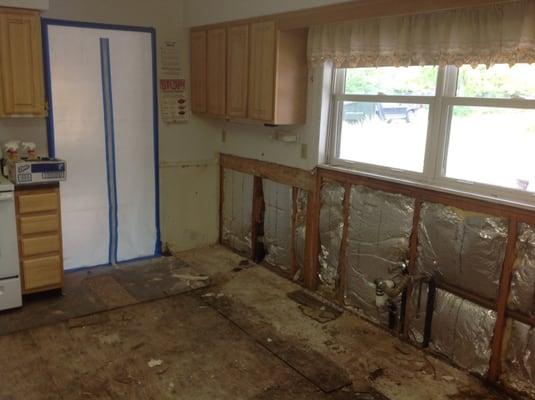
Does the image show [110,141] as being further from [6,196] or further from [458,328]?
[458,328]

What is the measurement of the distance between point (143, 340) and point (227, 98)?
2229 millimetres

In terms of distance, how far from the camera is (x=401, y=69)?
3.29 meters

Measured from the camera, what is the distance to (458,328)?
304cm

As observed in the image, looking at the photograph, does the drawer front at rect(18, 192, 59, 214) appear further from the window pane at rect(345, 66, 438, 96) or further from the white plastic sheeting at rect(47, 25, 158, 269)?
the window pane at rect(345, 66, 438, 96)

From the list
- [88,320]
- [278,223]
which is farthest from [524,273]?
[88,320]

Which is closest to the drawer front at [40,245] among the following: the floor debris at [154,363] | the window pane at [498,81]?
the floor debris at [154,363]

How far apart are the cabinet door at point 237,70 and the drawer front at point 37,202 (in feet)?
5.48

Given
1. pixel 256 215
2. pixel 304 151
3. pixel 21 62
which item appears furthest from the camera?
pixel 256 215

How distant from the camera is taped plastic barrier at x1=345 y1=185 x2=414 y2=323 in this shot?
332cm

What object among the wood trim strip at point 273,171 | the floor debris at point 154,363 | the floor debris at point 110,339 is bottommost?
the floor debris at point 154,363

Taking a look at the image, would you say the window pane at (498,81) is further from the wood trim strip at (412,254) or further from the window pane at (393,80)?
the wood trim strip at (412,254)

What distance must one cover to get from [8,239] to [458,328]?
3192 millimetres

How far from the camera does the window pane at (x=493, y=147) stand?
266 cm

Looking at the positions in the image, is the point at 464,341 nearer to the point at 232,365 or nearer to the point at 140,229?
the point at 232,365
